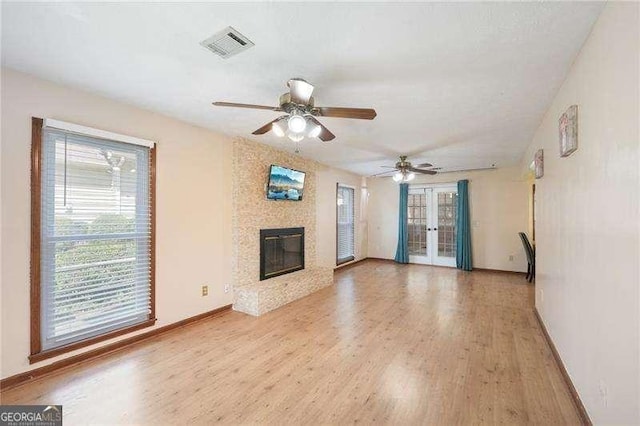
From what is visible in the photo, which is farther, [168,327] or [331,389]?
[168,327]

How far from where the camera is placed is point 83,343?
2607mm

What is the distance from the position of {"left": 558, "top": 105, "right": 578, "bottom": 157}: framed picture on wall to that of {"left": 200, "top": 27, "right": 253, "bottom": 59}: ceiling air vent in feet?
7.61

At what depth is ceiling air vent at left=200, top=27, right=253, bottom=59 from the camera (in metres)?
1.73

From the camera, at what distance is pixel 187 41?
1830 mm

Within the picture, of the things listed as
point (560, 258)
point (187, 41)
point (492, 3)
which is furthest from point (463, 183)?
point (187, 41)

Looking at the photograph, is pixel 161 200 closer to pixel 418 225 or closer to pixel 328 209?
pixel 328 209

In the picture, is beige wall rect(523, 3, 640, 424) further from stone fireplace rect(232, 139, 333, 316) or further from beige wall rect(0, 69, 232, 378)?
beige wall rect(0, 69, 232, 378)

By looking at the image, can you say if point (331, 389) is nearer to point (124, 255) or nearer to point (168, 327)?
point (168, 327)

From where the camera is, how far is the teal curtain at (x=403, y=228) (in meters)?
7.53

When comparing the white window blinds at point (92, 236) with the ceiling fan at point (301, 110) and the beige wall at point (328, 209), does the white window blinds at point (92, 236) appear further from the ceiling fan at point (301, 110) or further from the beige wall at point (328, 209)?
the beige wall at point (328, 209)

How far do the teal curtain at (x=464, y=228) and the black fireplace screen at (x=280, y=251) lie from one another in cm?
398

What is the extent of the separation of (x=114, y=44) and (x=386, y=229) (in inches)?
282

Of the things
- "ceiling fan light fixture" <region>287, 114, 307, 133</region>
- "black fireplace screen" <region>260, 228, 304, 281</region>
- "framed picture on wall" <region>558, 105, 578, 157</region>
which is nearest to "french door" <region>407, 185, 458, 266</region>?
"black fireplace screen" <region>260, 228, 304, 281</region>

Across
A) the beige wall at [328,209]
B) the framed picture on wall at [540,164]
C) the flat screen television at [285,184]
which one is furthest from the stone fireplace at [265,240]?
the framed picture on wall at [540,164]
